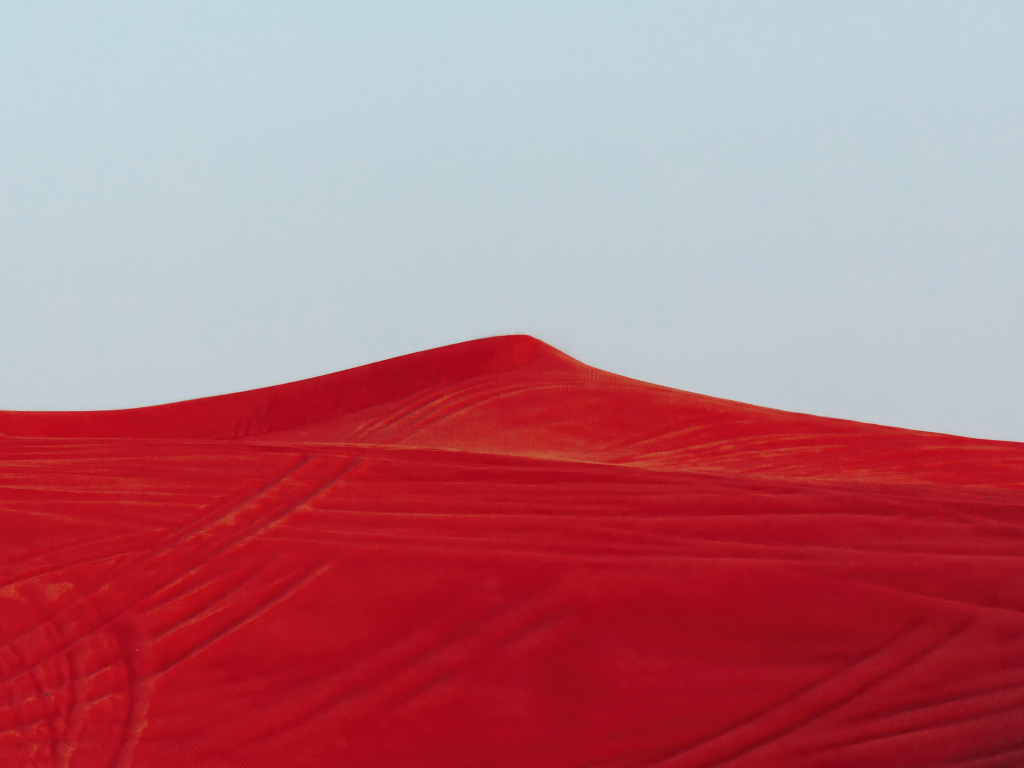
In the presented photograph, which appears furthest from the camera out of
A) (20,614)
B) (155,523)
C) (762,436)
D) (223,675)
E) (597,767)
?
(762,436)

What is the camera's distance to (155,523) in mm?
2328

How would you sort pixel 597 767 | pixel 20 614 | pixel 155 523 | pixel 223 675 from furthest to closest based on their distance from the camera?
pixel 155 523 → pixel 20 614 → pixel 223 675 → pixel 597 767

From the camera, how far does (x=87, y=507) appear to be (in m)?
2.39

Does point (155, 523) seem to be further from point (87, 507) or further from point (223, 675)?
point (223, 675)

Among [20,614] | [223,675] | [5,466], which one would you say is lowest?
[223,675]

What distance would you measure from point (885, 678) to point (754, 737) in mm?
303

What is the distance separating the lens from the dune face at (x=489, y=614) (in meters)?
1.76

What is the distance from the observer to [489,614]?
6.56 feet

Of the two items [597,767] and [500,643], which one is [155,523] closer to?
→ [500,643]

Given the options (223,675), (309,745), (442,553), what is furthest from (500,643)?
(223,675)

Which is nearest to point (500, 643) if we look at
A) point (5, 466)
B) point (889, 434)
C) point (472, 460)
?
point (472, 460)

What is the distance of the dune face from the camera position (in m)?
1.76

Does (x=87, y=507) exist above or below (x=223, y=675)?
above

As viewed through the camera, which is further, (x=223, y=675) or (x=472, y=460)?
(x=472, y=460)
